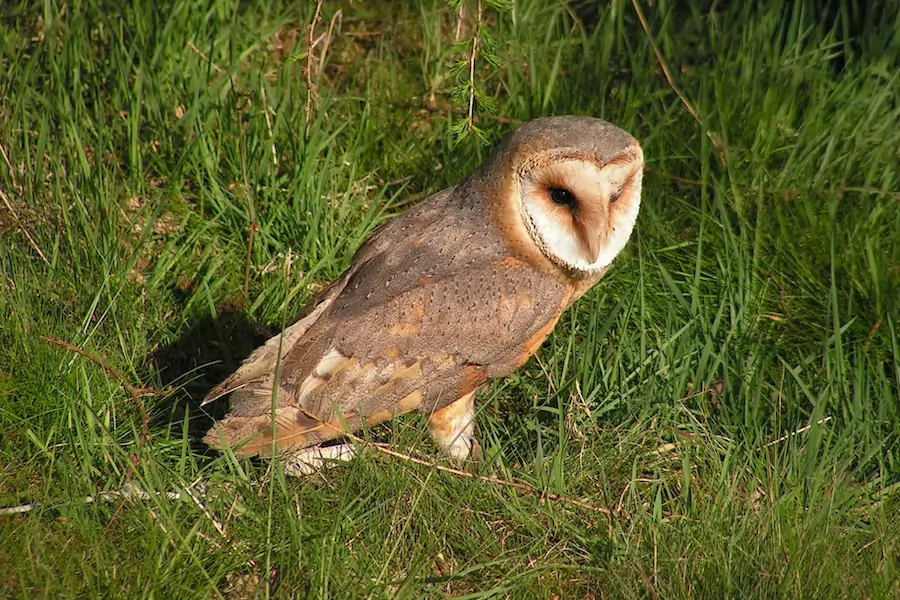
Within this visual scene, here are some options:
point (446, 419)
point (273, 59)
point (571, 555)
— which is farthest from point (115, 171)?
point (571, 555)

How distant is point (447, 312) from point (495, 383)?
2.04 feet

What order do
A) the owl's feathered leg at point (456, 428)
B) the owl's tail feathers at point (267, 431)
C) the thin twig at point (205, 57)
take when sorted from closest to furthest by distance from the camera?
the owl's tail feathers at point (267, 431) < the owl's feathered leg at point (456, 428) < the thin twig at point (205, 57)

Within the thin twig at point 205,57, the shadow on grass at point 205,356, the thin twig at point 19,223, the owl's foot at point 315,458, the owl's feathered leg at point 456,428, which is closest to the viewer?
the owl's foot at point 315,458

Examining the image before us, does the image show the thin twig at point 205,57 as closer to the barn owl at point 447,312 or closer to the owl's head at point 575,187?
the barn owl at point 447,312

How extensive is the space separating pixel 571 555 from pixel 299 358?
3.64 feet

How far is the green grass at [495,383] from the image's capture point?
3125mm

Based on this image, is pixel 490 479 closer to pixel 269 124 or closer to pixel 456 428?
pixel 456 428

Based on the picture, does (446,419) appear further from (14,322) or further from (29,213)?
(29,213)

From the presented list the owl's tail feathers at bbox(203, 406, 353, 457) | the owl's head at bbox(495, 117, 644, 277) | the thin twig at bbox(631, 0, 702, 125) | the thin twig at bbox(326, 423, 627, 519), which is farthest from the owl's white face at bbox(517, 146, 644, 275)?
the thin twig at bbox(631, 0, 702, 125)

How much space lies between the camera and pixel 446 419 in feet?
12.0

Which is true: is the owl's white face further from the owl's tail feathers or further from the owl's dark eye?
the owl's tail feathers

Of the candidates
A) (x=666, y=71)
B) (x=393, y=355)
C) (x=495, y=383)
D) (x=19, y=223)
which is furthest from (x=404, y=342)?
(x=666, y=71)

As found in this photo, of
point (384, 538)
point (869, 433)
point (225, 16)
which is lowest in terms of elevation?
point (869, 433)

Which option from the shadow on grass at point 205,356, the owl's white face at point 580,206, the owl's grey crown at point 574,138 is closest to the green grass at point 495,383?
the shadow on grass at point 205,356
